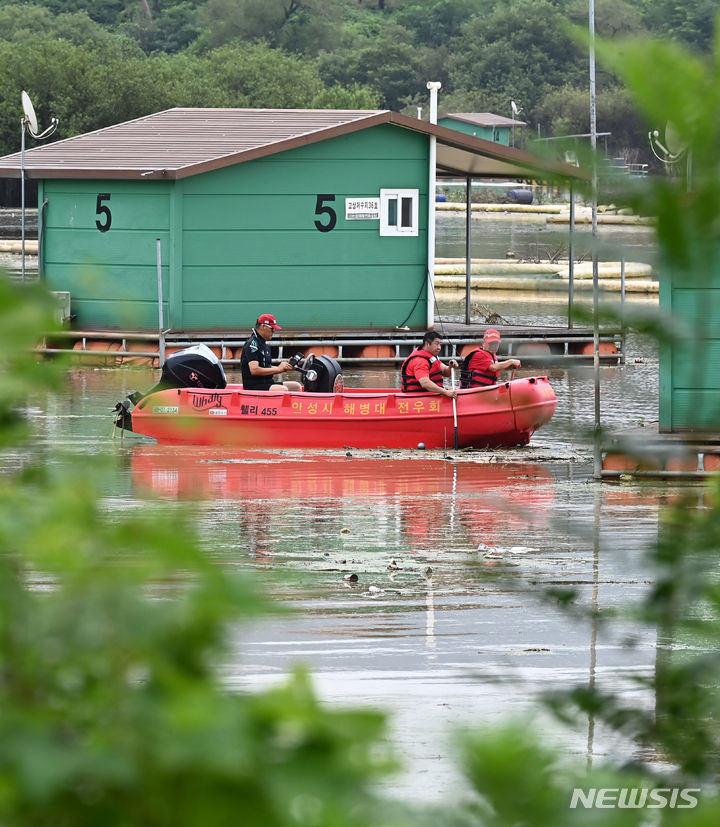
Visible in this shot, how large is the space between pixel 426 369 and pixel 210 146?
33.0ft

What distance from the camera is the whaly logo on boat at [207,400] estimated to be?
1677cm

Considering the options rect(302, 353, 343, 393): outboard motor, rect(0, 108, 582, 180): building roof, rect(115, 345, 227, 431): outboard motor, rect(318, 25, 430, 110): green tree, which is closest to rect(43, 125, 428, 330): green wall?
rect(0, 108, 582, 180): building roof

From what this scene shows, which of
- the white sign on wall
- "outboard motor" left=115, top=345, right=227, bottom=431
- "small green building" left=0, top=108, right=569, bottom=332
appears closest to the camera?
"outboard motor" left=115, top=345, right=227, bottom=431

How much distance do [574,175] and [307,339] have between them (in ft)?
74.4

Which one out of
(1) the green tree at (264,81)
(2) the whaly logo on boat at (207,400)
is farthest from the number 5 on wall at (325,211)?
(1) the green tree at (264,81)

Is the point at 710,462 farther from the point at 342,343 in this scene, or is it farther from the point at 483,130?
the point at 483,130

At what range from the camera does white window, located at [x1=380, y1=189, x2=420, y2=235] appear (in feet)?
82.3

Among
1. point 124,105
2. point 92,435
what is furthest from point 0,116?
point 92,435

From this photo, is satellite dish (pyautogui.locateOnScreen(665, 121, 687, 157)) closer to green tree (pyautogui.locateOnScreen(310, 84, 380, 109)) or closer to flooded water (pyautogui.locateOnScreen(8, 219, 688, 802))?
flooded water (pyautogui.locateOnScreen(8, 219, 688, 802))

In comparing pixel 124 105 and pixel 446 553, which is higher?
pixel 124 105

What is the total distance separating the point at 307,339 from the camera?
81.0ft

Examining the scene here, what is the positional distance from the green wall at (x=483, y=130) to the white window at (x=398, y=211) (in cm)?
5127

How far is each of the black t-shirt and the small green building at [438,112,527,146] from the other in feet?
190

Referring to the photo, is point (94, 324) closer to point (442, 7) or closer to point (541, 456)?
point (541, 456)
